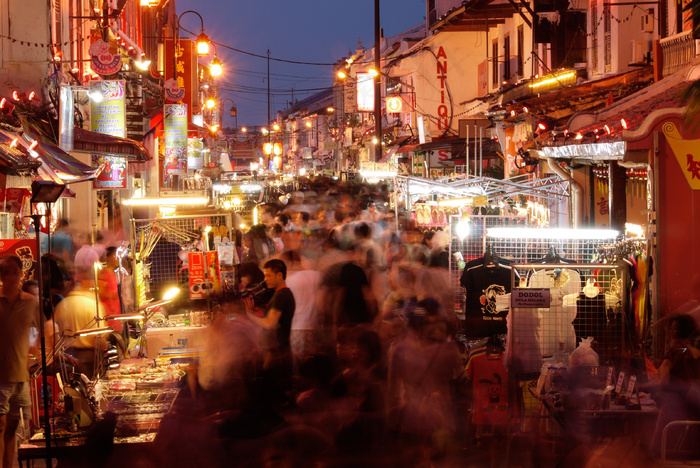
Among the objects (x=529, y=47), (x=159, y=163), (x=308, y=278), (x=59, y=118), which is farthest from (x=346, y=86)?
(x=308, y=278)

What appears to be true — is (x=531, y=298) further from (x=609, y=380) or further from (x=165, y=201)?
(x=165, y=201)

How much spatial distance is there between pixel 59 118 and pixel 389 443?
1005 centimetres

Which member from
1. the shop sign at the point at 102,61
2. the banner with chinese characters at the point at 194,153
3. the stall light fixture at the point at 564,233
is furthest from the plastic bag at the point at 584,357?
the banner with chinese characters at the point at 194,153

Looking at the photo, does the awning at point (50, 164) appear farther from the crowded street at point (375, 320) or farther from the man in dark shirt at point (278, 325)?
the man in dark shirt at point (278, 325)

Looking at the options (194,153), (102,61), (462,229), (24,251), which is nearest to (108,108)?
(102,61)

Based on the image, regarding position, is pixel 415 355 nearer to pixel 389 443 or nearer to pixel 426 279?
pixel 389 443

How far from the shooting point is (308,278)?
8.19 m

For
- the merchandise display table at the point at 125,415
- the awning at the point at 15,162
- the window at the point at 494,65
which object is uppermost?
the window at the point at 494,65

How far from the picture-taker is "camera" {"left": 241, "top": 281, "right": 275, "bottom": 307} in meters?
7.73

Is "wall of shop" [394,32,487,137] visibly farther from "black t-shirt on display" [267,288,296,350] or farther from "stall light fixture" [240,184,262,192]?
"black t-shirt on display" [267,288,296,350]

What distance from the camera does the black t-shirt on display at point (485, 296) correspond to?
29.3ft

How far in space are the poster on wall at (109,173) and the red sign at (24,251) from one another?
7459 millimetres

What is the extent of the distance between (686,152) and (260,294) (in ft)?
15.2

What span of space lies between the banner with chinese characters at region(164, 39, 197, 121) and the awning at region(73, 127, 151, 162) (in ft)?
39.6
